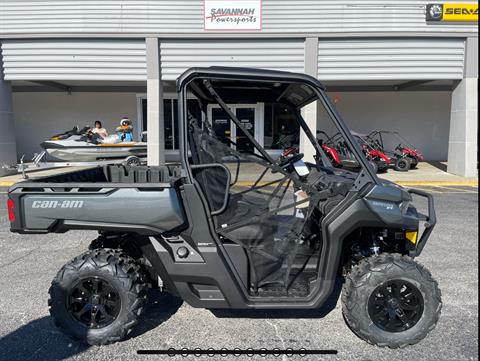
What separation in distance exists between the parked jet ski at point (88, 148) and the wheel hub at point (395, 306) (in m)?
10.3

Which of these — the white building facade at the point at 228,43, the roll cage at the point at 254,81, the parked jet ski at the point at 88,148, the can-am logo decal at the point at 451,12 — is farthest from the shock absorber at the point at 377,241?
the can-am logo decal at the point at 451,12

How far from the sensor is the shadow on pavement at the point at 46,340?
255 centimetres

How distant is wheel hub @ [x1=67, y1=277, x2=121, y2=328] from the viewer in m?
2.65

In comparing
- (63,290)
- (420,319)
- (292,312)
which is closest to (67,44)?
(63,290)

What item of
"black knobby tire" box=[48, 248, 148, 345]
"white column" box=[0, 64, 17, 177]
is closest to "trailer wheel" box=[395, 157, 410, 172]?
"black knobby tire" box=[48, 248, 148, 345]

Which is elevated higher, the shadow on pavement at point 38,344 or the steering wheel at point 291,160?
the steering wheel at point 291,160

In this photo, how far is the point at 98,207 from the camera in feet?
8.38

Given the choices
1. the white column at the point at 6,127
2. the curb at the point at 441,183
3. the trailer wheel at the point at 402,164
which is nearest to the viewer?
the curb at the point at 441,183

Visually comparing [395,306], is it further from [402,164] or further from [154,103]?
[402,164]

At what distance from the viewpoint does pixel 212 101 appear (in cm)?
340

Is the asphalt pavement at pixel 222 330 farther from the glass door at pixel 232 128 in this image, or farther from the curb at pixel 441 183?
the curb at pixel 441 183

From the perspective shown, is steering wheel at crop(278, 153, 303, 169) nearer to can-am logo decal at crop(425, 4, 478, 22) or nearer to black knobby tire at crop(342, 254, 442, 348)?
black knobby tire at crop(342, 254, 442, 348)

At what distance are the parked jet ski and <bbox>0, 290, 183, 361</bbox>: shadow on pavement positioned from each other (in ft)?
30.3

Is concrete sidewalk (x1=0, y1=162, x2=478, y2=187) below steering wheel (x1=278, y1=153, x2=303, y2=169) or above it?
below
